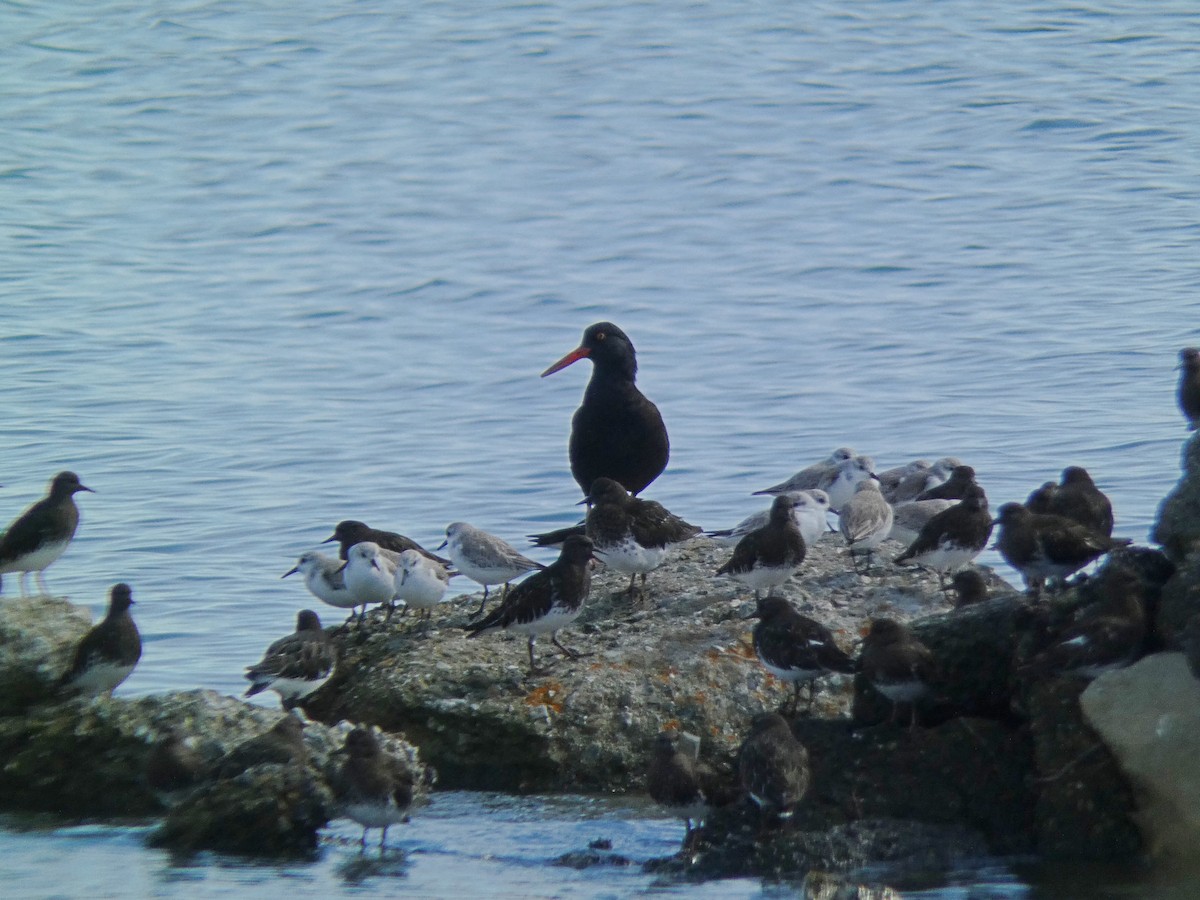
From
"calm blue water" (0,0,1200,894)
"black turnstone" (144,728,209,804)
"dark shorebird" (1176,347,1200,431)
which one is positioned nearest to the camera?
"black turnstone" (144,728,209,804)

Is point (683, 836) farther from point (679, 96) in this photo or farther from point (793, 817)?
point (679, 96)

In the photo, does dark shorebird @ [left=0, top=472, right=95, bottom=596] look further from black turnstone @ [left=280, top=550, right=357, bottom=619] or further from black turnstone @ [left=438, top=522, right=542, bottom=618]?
black turnstone @ [left=438, top=522, right=542, bottom=618]

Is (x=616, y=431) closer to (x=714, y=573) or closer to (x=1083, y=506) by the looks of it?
(x=714, y=573)

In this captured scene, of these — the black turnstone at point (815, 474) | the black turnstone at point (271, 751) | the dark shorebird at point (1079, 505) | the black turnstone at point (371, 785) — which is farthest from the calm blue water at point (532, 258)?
the dark shorebird at point (1079, 505)

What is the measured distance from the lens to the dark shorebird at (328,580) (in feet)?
38.3

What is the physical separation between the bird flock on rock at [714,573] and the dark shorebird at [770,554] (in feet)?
0.04

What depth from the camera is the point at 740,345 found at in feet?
80.2

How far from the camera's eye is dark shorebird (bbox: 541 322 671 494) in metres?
13.8

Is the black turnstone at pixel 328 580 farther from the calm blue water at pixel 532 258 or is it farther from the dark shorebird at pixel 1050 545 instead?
the dark shorebird at pixel 1050 545

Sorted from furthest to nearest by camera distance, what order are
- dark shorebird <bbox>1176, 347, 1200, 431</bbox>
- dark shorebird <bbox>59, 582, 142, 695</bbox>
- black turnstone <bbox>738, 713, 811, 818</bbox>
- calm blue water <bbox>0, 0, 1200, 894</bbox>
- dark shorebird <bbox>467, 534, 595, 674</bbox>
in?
1. calm blue water <bbox>0, 0, 1200, 894</bbox>
2. dark shorebird <bbox>1176, 347, 1200, 431</bbox>
3. dark shorebird <bbox>59, 582, 142, 695</bbox>
4. dark shorebird <bbox>467, 534, 595, 674</bbox>
5. black turnstone <bbox>738, 713, 811, 818</bbox>

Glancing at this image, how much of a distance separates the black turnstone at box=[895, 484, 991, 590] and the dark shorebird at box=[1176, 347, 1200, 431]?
1.79 meters

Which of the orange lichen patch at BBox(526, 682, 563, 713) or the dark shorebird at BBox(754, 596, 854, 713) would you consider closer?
the dark shorebird at BBox(754, 596, 854, 713)

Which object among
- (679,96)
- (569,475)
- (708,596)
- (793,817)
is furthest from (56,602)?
(679,96)

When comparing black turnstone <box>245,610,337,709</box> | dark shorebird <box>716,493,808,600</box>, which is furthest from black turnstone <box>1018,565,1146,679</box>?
black turnstone <box>245,610,337,709</box>
